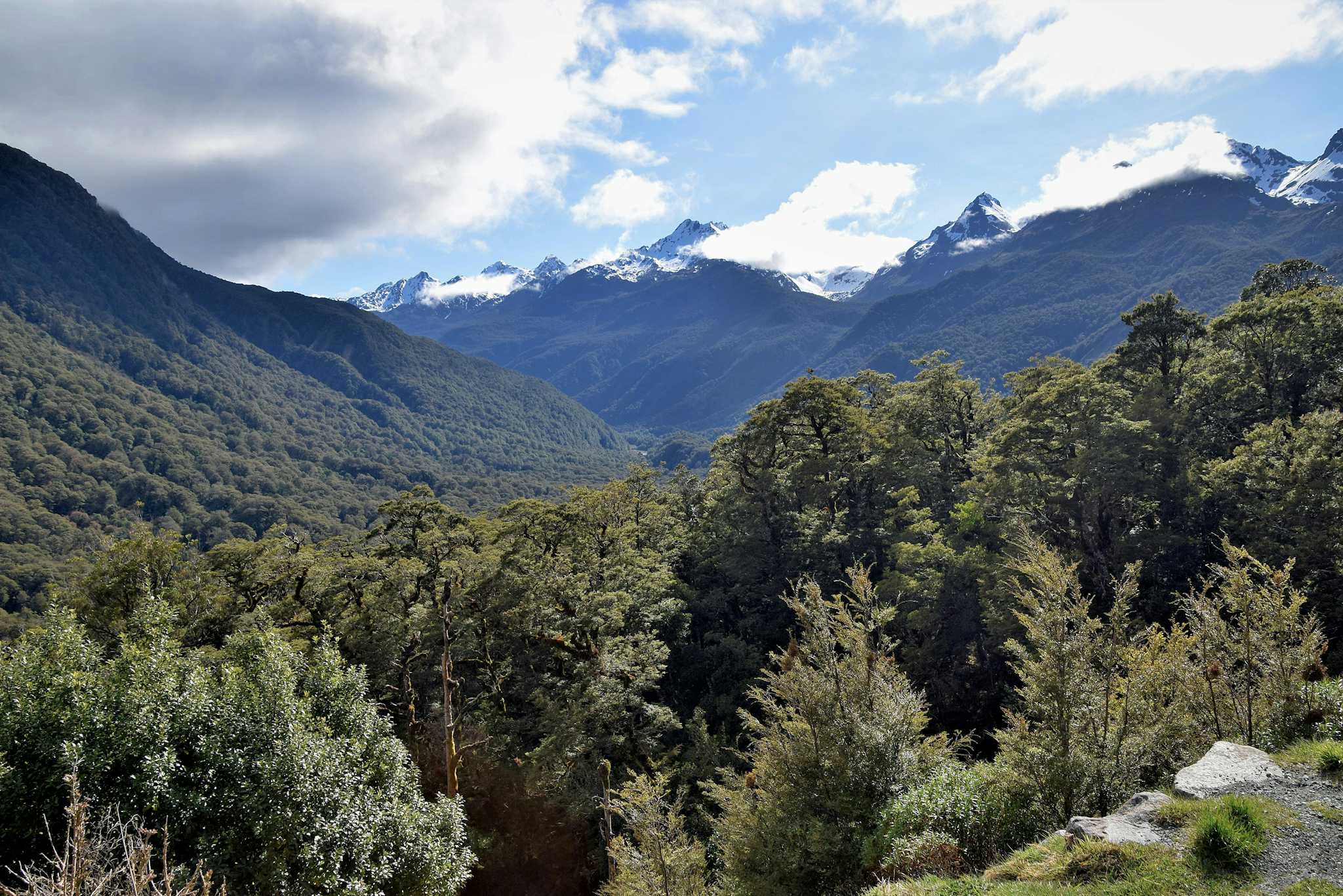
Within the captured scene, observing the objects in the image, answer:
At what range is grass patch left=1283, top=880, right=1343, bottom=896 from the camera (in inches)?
303

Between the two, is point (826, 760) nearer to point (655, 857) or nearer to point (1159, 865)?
point (655, 857)

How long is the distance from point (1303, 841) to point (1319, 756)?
8.08ft

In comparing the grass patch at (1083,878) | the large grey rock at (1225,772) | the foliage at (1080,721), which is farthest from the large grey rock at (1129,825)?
the foliage at (1080,721)

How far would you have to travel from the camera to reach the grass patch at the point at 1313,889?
7688 mm

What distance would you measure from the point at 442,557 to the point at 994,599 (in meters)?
26.3

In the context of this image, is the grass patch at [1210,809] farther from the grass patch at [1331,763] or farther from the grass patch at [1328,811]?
the grass patch at [1331,763]

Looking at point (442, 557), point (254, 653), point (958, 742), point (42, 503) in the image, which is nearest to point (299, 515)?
point (42, 503)

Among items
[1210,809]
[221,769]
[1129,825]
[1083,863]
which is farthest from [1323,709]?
[221,769]

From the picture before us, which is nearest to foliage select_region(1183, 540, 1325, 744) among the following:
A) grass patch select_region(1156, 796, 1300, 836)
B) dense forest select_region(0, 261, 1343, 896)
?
dense forest select_region(0, 261, 1343, 896)

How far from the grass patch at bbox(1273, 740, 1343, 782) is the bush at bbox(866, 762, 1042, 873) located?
13.5ft

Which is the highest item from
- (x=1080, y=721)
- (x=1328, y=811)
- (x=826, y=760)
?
(x=1080, y=721)

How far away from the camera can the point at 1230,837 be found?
8.55 m

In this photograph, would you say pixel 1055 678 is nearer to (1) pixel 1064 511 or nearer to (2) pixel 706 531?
(1) pixel 1064 511

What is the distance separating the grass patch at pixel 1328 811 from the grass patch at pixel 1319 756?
939 millimetres
